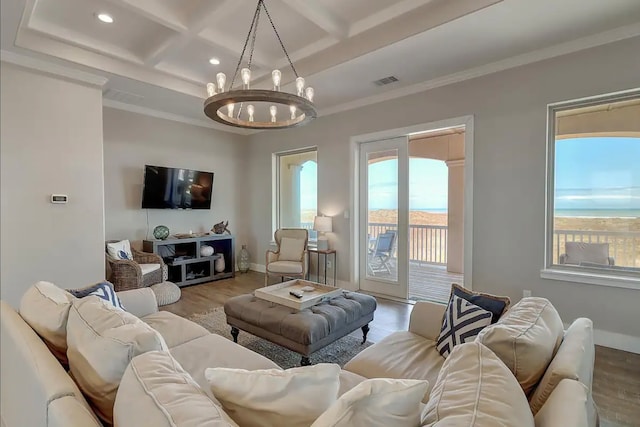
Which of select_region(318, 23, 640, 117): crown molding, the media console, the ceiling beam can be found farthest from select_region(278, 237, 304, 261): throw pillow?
the ceiling beam

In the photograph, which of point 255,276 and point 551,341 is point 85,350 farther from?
point 255,276

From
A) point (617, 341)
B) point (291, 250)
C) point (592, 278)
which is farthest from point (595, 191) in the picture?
point (291, 250)

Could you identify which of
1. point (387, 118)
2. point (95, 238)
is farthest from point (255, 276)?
point (387, 118)

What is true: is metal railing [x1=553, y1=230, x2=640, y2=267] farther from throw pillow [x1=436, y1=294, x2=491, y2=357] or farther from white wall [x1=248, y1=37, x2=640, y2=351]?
throw pillow [x1=436, y1=294, x2=491, y2=357]

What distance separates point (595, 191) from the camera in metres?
→ 3.18

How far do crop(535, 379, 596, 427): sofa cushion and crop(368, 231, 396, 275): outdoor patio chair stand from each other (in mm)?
3671

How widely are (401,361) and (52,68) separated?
15.1 ft

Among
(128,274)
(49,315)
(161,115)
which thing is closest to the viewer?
(49,315)

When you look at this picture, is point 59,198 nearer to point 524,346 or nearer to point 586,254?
point 524,346

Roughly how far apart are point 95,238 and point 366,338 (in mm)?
3495

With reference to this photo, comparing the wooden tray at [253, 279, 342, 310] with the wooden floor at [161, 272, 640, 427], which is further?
the wooden tray at [253, 279, 342, 310]

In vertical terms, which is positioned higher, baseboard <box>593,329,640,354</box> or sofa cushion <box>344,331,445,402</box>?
sofa cushion <box>344,331,445,402</box>

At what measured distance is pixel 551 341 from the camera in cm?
121

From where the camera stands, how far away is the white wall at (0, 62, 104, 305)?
337 centimetres
